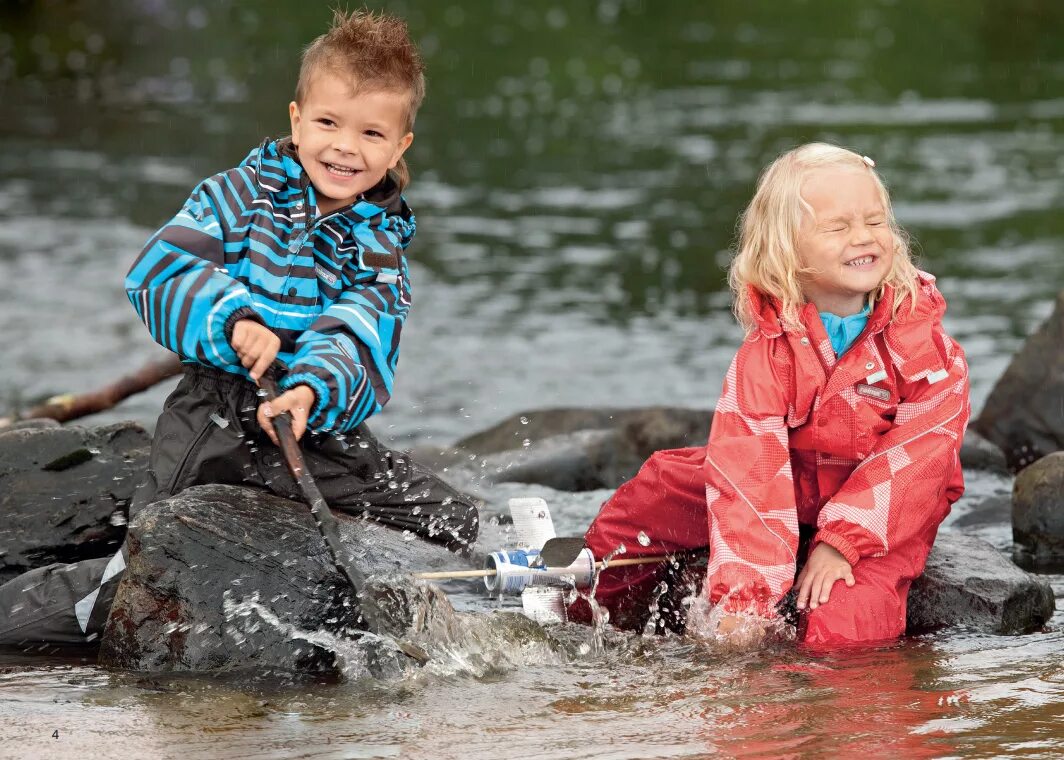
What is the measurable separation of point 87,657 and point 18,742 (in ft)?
3.20

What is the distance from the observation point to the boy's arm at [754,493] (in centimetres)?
455

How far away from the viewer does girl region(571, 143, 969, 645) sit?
4562mm

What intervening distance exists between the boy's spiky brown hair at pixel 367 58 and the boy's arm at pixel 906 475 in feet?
5.90

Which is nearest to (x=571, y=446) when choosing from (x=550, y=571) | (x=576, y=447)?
(x=576, y=447)

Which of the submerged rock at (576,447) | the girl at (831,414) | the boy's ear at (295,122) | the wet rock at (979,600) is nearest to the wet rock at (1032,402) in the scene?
the submerged rock at (576,447)

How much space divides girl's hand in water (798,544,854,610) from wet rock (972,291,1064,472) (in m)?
3.34

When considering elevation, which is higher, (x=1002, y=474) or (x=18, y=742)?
(x=18, y=742)

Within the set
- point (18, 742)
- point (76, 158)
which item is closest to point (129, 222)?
point (76, 158)

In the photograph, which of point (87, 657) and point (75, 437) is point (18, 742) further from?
point (75, 437)

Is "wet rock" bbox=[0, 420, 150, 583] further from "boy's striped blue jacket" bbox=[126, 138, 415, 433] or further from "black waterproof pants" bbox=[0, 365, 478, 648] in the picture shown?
"boy's striped blue jacket" bbox=[126, 138, 415, 433]

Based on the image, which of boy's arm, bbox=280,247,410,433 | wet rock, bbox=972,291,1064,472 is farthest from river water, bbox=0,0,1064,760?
boy's arm, bbox=280,247,410,433

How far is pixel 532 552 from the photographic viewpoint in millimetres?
4895

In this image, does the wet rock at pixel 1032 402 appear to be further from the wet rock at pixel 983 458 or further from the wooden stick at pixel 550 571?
the wooden stick at pixel 550 571

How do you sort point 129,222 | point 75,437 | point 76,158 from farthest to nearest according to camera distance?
point 76,158 → point 129,222 → point 75,437
